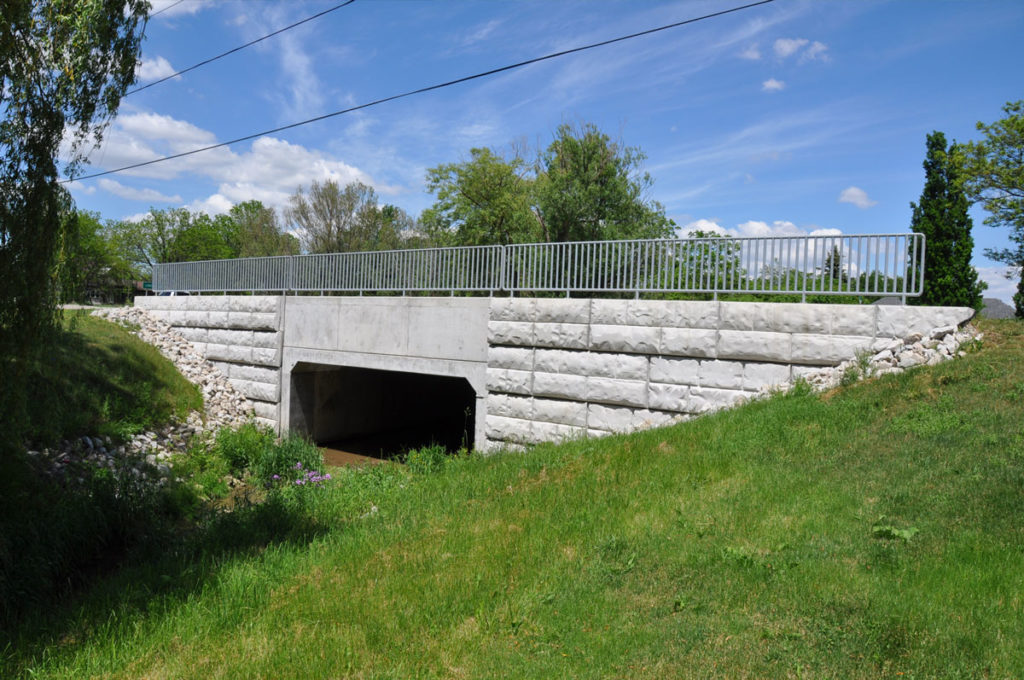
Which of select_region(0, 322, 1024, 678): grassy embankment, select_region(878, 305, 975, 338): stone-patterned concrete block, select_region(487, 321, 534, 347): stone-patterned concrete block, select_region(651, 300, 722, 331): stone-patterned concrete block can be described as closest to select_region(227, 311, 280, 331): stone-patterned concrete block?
select_region(487, 321, 534, 347): stone-patterned concrete block

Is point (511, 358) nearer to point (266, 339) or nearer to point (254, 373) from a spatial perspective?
point (266, 339)

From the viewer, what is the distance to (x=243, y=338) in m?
16.7

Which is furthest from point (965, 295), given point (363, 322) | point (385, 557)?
point (385, 557)

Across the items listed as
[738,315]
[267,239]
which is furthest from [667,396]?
[267,239]

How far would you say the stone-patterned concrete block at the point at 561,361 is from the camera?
10297 millimetres

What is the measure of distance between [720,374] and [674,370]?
669 mm

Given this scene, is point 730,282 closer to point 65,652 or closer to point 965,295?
point 65,652

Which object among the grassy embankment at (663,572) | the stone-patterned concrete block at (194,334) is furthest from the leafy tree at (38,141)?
the stone-patterned concrete block at (194,334)

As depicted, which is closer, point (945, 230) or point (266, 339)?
point (266, 339)

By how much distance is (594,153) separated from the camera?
2767 cm

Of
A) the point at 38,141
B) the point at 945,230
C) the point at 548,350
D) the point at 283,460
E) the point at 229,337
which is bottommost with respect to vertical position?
the point at 283,460

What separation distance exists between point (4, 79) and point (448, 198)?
30.0 meters

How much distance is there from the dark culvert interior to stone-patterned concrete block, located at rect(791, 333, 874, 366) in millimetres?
7300

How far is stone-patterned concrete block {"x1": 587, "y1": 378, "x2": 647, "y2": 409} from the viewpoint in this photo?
9.73m
